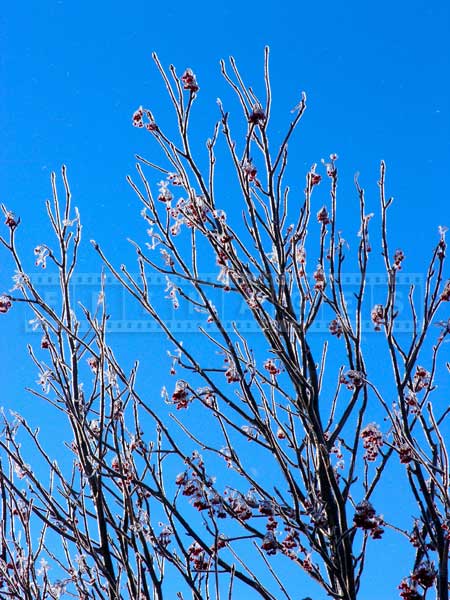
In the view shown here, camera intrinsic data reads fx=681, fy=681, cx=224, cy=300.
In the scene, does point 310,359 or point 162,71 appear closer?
point 310,359

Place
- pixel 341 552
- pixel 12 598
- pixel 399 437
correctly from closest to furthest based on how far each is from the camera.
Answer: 1. pixel 341 552
2. pixel 12 598
3. pixel 399 437

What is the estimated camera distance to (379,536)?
3.36 meters

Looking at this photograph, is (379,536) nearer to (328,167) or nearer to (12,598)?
(12,598)

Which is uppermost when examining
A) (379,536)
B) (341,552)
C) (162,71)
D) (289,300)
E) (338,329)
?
(162,71)

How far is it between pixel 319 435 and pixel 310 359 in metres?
0.39

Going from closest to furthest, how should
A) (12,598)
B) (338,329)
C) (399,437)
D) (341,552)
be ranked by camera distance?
1. (341,552)
2. (12,598)
3. (399,437)
4. (338,329)

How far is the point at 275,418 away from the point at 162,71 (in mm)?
1999

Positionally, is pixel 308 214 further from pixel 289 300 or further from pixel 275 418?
pixel 275 418

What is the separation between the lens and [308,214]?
3.69 metres

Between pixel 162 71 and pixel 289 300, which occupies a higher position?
pixel 162 71

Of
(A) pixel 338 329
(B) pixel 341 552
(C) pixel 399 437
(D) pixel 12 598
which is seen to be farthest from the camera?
(A) pixel 338 329

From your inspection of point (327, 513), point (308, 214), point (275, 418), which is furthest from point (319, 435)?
point (308, 214)

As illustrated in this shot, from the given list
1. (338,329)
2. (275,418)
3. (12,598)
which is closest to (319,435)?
(275,418)

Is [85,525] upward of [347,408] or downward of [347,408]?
downward
